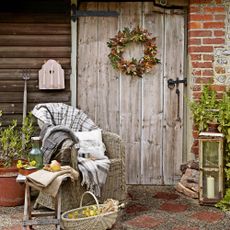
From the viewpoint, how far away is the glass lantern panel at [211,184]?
430 centimetres

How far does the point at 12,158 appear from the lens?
172 inches

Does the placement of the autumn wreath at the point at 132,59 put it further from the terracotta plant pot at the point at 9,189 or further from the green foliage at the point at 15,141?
the terracotta plant pot at the point at 9,189

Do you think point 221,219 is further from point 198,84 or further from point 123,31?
point 123,31

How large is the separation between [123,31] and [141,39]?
0.21 meters

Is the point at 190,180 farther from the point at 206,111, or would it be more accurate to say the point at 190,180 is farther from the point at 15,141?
the point at 15,141

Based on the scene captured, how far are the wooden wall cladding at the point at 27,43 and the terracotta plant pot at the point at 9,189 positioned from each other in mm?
754

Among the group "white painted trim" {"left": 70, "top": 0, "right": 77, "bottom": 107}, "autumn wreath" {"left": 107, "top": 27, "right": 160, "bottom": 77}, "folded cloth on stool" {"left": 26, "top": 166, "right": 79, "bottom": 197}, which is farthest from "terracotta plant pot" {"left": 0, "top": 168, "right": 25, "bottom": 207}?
"autumn wreath" {"left": 107, "top": 27, "right": 160, "bottom": 77}

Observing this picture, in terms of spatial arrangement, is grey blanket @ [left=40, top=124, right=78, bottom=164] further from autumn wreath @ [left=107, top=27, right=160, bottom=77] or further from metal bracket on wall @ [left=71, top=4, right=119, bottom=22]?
metal bracket on wall @ [left=71, top=4, right=119, bottom=22]

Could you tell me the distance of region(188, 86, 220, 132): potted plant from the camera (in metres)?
4.39

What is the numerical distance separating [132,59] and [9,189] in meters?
1.79

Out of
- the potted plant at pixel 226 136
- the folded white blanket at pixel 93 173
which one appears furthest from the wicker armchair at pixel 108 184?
the potted plant at pixel 226 136

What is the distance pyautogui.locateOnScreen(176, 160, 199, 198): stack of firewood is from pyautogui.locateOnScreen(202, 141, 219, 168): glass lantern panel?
0.93ft

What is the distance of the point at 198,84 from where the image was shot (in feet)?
15.5

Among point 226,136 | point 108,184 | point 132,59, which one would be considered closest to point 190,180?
point 226,136
